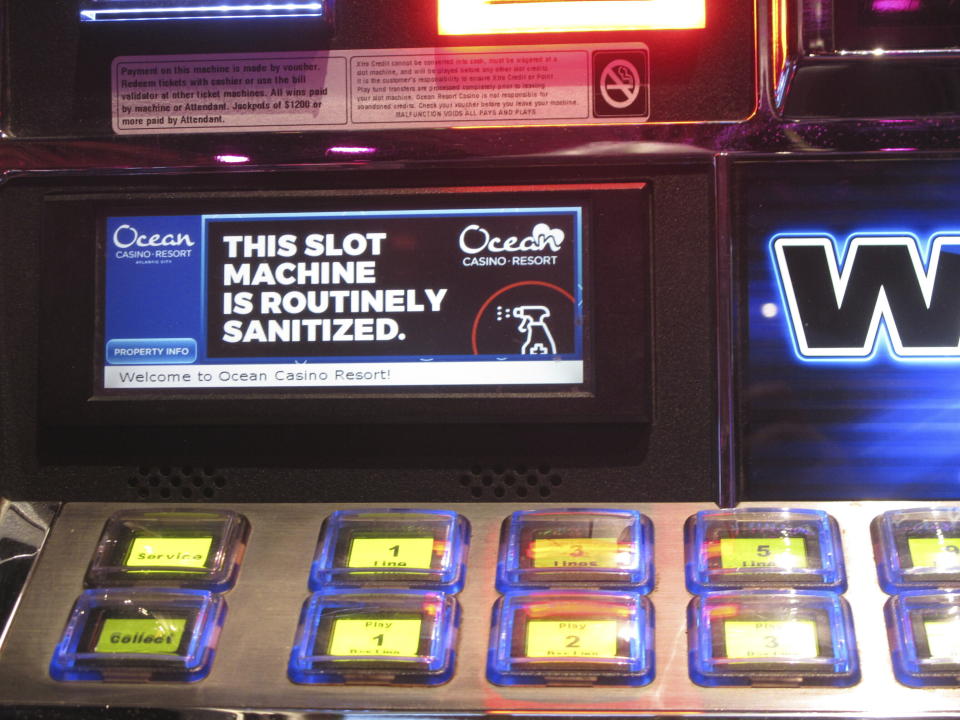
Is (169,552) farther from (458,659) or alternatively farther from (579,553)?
(579,553)

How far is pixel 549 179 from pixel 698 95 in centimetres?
22

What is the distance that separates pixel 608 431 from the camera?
1260 millimetres

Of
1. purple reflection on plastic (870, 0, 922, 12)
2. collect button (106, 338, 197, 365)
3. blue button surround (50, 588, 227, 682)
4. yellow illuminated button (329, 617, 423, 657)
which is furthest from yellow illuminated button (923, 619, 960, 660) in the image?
collect button (106, 338, 197, 365)

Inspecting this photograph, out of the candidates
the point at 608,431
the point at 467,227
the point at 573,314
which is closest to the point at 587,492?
the point at 608,431

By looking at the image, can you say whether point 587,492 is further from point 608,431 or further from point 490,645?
point 490,645

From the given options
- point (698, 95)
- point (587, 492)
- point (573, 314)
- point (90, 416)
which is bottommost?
point (587, 492)

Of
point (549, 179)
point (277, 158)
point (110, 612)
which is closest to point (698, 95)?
point (549, 179)

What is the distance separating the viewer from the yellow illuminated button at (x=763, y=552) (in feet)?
3.72

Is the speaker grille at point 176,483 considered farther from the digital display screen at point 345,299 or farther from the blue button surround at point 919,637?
the blue button surround at point 919,637

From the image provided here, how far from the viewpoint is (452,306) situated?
4.10ft

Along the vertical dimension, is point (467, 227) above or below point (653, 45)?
below

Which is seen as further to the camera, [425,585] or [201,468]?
[201,468]

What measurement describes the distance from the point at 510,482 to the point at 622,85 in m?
0.54

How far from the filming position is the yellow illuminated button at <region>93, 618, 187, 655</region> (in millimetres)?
1108
